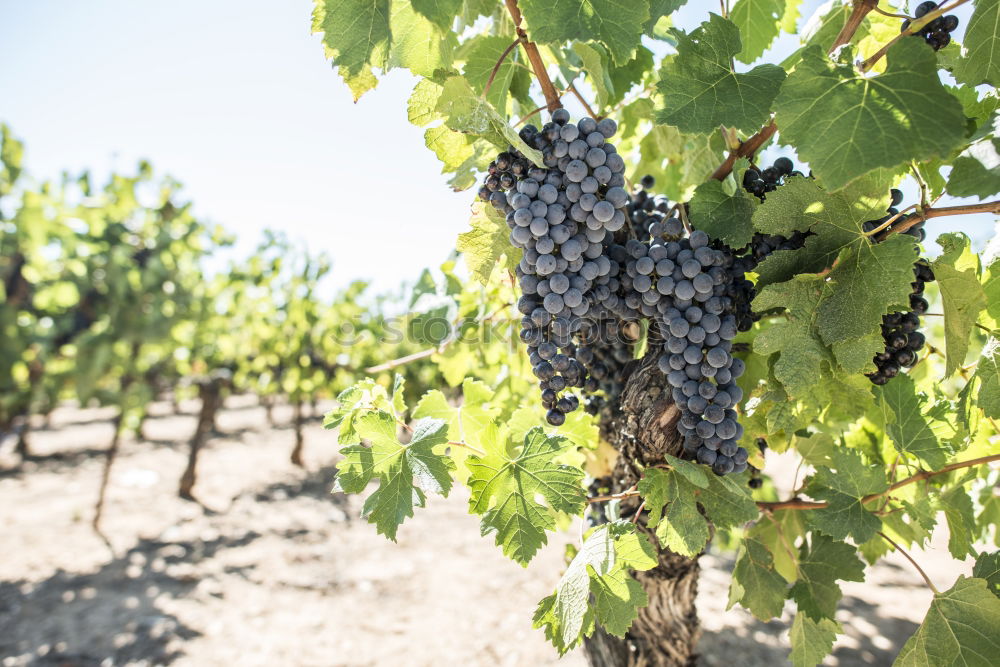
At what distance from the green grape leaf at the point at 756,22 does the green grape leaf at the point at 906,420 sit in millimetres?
1222

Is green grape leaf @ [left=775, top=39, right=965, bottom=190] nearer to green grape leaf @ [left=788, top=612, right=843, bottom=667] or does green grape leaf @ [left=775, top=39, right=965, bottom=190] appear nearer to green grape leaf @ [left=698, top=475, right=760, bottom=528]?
green grape leaf @ [left=698, top=475, right=760, bottom=528]

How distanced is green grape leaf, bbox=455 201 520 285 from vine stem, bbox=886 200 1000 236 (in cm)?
99

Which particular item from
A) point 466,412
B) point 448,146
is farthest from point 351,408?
point 448,146

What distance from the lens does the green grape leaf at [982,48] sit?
1.27 meters

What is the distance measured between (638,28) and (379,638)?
14.3ft

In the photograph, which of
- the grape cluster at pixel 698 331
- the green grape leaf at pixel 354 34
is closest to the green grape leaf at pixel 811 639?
the grape cluster at pixel 698 331

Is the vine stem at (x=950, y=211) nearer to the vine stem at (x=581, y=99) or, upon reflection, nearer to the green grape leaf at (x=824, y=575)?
the vine stem at (x=581, y=99)

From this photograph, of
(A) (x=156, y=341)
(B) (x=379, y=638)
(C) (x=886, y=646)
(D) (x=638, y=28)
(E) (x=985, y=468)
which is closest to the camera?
(D) (x=638, y=28)

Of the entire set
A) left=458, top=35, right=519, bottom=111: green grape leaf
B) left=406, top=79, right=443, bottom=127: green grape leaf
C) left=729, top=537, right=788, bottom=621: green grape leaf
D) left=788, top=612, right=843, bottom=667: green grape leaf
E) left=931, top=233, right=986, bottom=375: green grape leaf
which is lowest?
left=788, top=612, right=843, bottom=667: green grape leaf

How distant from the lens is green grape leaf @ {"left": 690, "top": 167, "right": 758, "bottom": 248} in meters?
1.42

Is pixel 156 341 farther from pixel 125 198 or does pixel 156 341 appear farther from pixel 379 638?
pixel 379 638

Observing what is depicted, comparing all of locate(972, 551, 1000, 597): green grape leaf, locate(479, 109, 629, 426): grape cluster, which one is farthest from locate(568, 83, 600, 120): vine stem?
locate(972, 551, 1000, 597): green grape leaf

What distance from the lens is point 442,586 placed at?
4.94m

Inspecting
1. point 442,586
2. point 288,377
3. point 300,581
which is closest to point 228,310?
point 288,377
